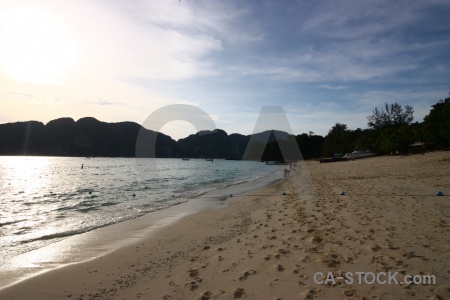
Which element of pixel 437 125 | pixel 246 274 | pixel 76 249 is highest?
pixel 437 125

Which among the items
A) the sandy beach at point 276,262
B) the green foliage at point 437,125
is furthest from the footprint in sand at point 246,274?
the green foliage at point 437,125

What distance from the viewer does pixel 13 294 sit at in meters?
5.19

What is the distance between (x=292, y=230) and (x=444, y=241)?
366 centimetres

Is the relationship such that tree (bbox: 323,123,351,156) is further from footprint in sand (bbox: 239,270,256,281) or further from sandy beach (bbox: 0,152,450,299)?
footprint in sand (bbox: 239,270,256,281)

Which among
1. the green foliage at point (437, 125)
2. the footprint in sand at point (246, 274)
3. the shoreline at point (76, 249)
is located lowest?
the shoreline at point (76, 249)

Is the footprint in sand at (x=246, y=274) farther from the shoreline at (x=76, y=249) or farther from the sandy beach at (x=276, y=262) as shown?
the shoreline at (x=76, y=249)

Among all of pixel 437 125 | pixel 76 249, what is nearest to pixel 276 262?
pixel 76 249

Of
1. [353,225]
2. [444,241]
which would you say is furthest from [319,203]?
[444,241]

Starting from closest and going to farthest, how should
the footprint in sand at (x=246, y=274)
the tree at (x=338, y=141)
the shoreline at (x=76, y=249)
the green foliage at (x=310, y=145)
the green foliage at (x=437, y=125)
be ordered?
the footprint in sand at (x=246, y=274), the shoreline at (x=76, y=249), the green foliage at (x=437, y=125), the tree at (x=338, y=141), the green foliage at (x=310, y=145)

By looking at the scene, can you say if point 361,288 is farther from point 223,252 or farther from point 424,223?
point 424,223

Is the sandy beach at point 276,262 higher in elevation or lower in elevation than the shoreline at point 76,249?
higher

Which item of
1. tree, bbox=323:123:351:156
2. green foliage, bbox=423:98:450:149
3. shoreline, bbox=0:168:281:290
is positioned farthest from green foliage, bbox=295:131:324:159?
shoreline, bbox=0:168:281:290

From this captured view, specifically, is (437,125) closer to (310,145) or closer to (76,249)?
(76,249)

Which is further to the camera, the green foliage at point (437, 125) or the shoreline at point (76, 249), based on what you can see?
the green foliage at point (437, 125)
